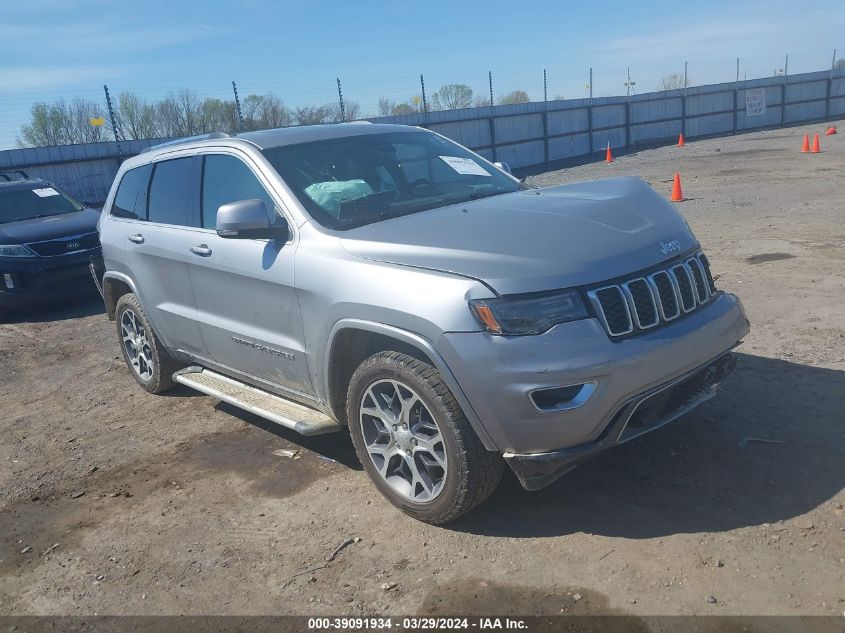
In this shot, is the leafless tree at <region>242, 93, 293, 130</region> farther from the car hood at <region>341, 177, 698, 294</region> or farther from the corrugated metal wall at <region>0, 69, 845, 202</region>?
the car hood at <region>341, 177, 698, 294</region>

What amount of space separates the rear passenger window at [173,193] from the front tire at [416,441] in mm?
2017

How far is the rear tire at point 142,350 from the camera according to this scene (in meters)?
5.90

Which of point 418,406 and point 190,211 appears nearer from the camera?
point 418,406

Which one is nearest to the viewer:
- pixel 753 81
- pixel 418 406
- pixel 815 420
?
pixel 418 406

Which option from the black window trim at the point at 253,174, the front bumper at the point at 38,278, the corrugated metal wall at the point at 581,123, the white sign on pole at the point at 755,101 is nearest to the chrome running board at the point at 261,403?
the black window trim at the point at 253,174

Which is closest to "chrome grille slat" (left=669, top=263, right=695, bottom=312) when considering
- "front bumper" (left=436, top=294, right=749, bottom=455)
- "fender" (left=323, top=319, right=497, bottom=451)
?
"front bumper" (left=436, top=294, right=749, bottom=455)

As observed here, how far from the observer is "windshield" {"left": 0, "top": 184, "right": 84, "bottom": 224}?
34.6 ft

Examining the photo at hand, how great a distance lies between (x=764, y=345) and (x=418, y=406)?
3359mm

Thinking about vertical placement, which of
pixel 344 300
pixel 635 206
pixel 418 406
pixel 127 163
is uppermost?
pixel 127 163

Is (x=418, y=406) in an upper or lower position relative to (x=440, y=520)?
upper

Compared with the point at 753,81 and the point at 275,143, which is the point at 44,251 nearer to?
the point at 275,143

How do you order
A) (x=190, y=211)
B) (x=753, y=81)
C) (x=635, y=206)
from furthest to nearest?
(x=753, y=81)
(x=190, y=211)
(x=635, y=206)

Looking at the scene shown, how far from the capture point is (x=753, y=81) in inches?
1502

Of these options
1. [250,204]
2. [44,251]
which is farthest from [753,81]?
[250,204]
